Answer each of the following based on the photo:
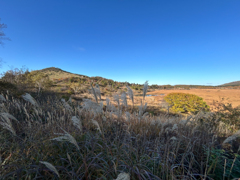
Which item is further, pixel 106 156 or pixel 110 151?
pixel 106 156

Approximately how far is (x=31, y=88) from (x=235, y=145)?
1544 cm

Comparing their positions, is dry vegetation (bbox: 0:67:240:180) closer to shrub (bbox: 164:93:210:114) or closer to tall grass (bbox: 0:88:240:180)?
tall grass (bbox: 0:88:240:180)

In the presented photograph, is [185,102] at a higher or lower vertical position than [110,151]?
lower

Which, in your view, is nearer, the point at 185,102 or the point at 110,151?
the point at 110,151

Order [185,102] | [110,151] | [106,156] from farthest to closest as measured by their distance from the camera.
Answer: [185,102]
[106,156]
[110,151]

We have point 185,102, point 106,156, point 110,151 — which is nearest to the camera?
point 110,151

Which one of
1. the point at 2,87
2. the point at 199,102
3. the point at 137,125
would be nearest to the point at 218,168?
the point at 137,125

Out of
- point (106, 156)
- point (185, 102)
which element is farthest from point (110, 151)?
point (185, 102)

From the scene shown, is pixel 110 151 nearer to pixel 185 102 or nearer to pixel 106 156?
pixel 106 156

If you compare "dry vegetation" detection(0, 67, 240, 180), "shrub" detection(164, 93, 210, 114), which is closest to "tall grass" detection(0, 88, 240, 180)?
"dry vegetation" detection(0, 67, 240, 180)

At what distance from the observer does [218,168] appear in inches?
66.7

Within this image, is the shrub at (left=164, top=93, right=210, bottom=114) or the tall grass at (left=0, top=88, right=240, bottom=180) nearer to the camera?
the tall grass at (left=0, top=88, right=240, bottom=180)

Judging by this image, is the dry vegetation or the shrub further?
the shrub

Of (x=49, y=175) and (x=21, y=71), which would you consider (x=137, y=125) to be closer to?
(x=49, y=175)
